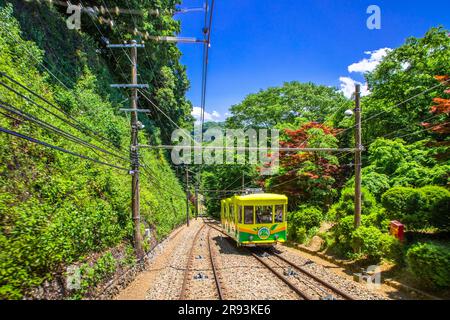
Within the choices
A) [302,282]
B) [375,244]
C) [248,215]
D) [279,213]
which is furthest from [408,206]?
[248,215]

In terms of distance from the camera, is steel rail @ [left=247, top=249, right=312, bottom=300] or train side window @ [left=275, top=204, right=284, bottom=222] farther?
train side window @ [left=275, top=204, right=284, bottom=222]

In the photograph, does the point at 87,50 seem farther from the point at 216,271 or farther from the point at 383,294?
the point at 383,294

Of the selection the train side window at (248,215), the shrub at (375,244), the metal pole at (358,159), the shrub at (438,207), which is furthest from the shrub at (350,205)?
the shrub at (438,207)

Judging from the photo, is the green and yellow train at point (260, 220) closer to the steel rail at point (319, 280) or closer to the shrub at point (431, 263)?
the steel rail at point (319, 280)

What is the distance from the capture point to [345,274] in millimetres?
12469

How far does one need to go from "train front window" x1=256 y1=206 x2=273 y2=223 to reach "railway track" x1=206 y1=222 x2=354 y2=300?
6.32ft

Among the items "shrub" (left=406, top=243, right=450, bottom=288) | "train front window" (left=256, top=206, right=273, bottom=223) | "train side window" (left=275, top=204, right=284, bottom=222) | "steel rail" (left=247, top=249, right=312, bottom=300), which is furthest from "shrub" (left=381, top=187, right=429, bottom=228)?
"train front window" (left=256, top=206, right=273, bottom=223)

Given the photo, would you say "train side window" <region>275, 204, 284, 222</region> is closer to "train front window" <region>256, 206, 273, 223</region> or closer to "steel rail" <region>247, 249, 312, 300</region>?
"train front window" <region>256, 206, 273, 223</region>

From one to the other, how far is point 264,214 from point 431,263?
8.63 metres

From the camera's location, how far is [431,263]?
8.58 meters

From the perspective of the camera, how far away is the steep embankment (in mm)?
7340

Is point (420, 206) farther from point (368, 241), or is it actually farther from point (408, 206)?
point (368, 241)

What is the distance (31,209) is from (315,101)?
36.5m
